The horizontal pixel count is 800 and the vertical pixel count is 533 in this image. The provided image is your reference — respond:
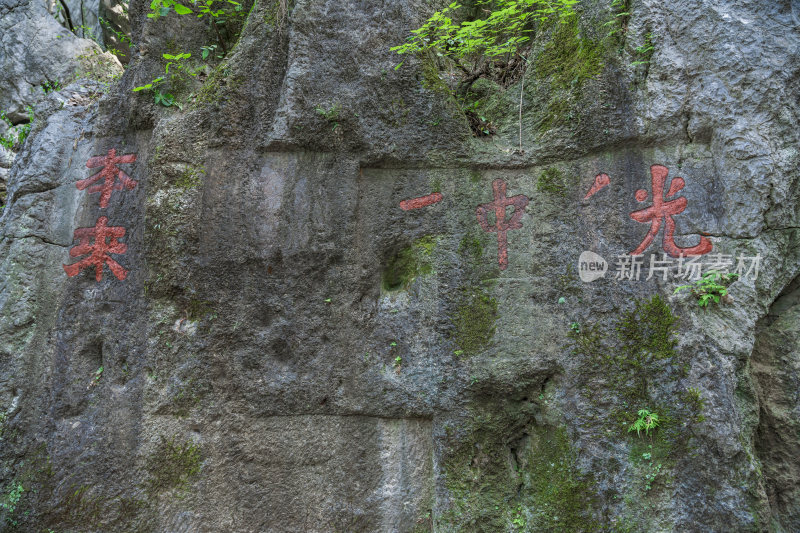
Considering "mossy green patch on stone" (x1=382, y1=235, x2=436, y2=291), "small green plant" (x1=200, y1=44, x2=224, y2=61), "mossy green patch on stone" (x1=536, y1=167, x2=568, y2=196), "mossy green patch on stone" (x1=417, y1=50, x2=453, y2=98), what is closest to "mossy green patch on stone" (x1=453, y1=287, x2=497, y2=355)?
"mossy green patch on stone" (x1=382, y1=235, x2=436, y2=291)

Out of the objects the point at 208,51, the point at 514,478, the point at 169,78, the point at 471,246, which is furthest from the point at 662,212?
the point at 169,78

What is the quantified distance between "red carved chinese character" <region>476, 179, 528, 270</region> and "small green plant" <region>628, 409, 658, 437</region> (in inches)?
57.5

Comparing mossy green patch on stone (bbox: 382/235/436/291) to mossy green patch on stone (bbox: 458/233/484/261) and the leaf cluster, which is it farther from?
the leaf cluster

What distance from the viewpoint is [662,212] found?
3.91m

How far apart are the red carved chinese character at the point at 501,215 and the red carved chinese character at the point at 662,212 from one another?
2.86 feet

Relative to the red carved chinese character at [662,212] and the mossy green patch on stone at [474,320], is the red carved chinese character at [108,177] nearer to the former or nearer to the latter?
the mossy green patch on stone at [474,320]

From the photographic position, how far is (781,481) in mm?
3734

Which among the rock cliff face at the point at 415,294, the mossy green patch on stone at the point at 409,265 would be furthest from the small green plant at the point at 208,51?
the mossy green patch on stone at the point at 409,265

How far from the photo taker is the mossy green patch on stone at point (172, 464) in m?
3.95

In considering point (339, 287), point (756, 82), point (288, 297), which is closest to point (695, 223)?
point (756, 82)

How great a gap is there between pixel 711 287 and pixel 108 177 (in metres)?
5.12

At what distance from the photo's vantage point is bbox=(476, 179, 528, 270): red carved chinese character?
13.8 feet

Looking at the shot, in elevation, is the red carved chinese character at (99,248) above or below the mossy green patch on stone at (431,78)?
below

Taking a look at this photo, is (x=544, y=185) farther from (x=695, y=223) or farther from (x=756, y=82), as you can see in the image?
(x=756, y=82)
